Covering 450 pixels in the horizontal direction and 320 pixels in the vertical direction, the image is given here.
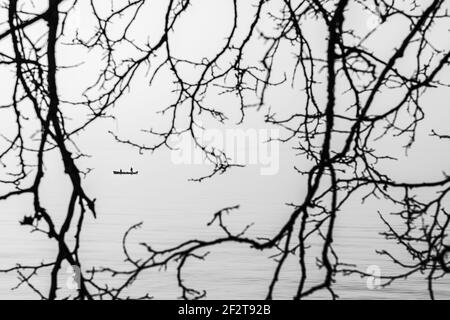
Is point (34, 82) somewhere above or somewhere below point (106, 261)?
above

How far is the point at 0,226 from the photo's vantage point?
158 feet

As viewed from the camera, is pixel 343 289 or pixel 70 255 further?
pixel 343 289

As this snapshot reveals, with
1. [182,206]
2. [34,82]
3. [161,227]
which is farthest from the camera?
[182,206]

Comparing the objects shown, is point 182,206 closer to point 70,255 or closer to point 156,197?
point 156,197

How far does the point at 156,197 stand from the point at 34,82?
73.8 meters

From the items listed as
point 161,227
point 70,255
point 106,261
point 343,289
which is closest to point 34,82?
point 70,255

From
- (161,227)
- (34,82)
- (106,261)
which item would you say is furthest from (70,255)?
(161,227)

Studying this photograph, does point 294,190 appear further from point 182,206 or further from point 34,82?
point 34,82

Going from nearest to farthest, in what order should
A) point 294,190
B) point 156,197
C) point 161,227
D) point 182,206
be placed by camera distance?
1. point 161,227
2. point 182,206
3. point 156,197
4. point 294,190

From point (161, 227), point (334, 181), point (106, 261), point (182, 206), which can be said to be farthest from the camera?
point (182, 206)

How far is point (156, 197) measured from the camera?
77000mm
